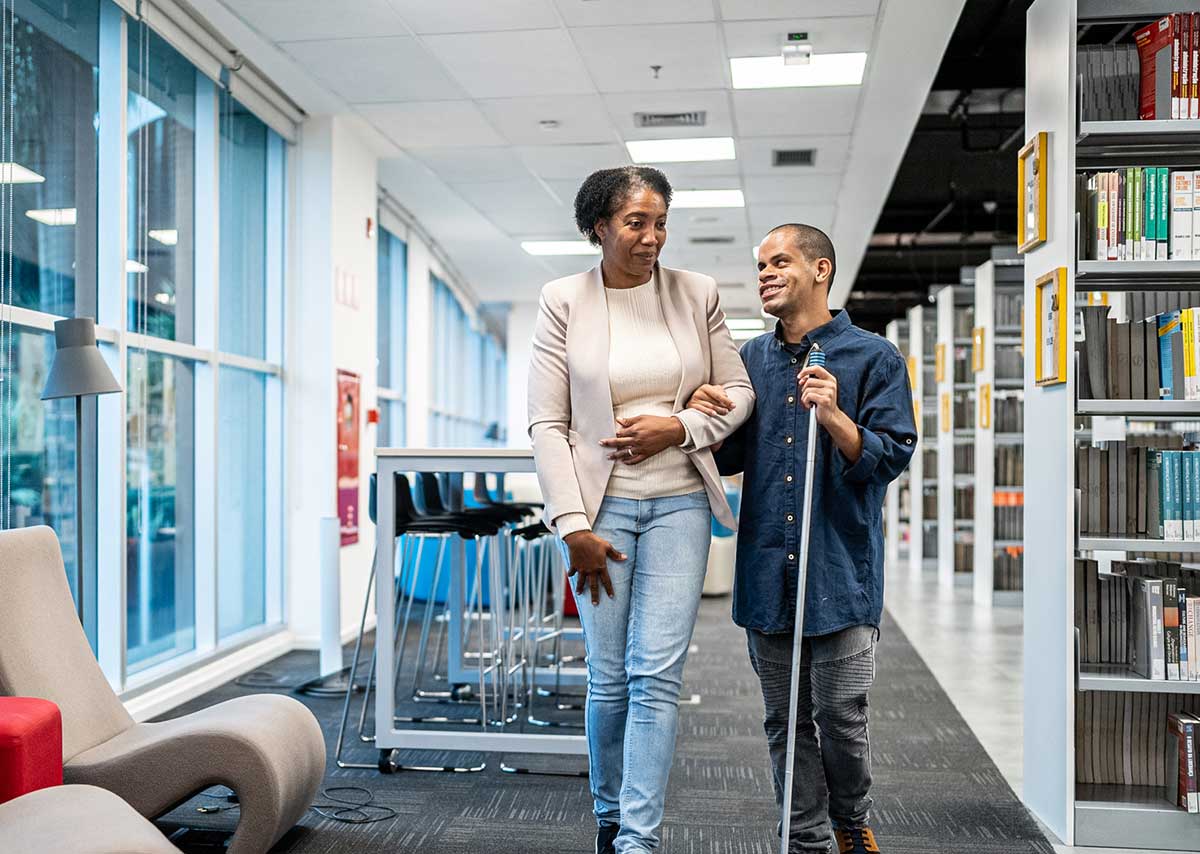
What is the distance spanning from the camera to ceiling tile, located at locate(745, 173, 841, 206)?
799 centimetres

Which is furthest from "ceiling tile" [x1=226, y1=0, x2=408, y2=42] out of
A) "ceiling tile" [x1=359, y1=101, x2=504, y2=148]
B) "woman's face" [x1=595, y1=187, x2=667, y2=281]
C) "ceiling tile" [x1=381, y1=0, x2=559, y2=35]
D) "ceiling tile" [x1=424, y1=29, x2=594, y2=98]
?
"woman's face" [x1=595, y1=187, x2=667, y2=281]

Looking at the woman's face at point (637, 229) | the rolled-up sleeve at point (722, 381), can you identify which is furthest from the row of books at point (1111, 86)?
the woman's face at point (637, 229)

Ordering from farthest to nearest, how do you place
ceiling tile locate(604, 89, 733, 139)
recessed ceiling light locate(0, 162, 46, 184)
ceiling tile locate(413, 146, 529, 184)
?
1. ceiling tile locate(413, 146, 529, 184)
2. ceiling tile locate(604, 89, 733, 139)
3. recessed ceiling light locate(0, 162, 46, 184)

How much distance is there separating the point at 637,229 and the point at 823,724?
3.65 feet

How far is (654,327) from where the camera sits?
97.0 inches

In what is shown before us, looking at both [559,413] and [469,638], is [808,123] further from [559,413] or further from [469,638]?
[559,413]

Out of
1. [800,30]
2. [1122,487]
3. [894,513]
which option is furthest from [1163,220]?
[894,513]

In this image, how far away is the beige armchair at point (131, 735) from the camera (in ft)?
8.82

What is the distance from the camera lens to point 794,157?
7438 mm

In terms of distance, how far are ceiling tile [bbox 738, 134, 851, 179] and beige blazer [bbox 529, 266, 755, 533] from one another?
4.76m

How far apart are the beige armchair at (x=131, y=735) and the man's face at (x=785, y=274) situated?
5.23 feet

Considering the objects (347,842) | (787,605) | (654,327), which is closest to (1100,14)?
(654,327)

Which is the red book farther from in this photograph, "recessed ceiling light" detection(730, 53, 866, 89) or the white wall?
the white wall

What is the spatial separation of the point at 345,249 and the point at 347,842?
4.36 m
